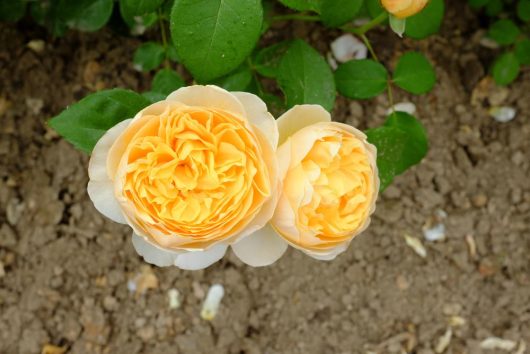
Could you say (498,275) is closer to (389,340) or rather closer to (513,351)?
(513,351)

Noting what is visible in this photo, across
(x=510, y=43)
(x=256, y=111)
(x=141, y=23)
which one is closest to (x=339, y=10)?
(x=256, y=111)

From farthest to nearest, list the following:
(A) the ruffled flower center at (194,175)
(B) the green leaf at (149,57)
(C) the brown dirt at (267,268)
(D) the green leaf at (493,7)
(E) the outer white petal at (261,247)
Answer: (D) the green leaf at (493,7) < (C) the brown dirt at (267,268) < (B) the green leaf at (149,57) < (E) the outer white petal at (261,247) < (A) the ruffled flower center at (194,175)

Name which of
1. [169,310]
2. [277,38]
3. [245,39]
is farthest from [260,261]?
[277,38]

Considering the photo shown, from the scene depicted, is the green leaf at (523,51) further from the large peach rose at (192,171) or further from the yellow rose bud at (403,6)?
the large peach rose at (192,171)

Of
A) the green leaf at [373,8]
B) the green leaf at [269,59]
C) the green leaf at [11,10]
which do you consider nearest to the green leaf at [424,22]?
the green leaf at [373,8]

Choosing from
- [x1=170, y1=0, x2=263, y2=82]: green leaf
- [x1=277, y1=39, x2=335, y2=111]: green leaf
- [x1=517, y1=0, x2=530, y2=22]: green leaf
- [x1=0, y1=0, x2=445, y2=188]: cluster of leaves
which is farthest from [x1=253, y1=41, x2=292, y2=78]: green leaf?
[x1=517, y1=0, x2=530, y2=22]: green leaf

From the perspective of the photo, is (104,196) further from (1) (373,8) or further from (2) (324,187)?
(1) (373,8)
